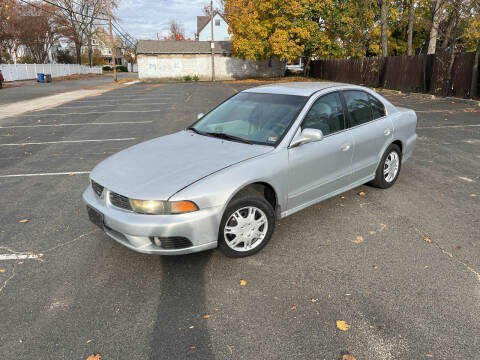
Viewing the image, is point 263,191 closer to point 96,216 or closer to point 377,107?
point 96,216

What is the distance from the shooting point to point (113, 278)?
133 inches

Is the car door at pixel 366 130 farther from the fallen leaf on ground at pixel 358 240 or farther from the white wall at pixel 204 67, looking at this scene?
the white wall at pixel 204 67

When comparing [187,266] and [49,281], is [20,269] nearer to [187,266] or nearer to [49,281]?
[49,281]

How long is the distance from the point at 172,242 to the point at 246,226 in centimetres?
76

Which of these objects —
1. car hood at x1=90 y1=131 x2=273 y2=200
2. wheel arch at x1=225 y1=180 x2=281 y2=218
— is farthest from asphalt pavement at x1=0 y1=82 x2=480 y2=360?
car hood at x1=90 y1=131 x2=273 y2=200

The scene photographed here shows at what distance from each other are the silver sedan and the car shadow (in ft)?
1.00

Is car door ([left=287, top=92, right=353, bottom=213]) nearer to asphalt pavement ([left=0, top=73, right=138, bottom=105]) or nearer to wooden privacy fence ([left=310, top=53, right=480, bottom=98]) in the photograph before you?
wooden privacy fence ([left=310, top=53, right=480, bottom=98])

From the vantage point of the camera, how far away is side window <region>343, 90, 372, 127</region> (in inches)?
184

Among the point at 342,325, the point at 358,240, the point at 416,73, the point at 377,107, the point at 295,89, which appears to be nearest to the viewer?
the point at 342,325

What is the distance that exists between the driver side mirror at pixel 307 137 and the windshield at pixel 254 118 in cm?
17

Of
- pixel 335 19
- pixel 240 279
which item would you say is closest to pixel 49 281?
pixel 240 279

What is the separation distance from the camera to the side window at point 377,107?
5.04 metres

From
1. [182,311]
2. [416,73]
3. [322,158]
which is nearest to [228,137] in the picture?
[322,158]

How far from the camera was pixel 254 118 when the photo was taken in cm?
434
